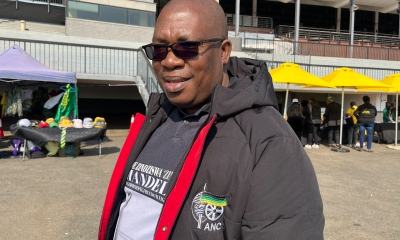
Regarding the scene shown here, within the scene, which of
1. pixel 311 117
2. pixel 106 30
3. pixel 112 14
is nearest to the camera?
Result: pixel 311 117

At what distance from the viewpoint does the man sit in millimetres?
1165

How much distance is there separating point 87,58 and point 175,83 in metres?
13.4

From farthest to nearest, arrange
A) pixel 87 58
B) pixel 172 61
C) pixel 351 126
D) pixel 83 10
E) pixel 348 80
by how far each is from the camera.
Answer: pixel 83 10 < pixel 87 58 < pixel 351 126 < pixel 348 80 < pixel 172 61

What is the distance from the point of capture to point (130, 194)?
1653 millimetres

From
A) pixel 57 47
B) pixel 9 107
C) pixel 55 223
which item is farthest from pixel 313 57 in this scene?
pixel 55 223

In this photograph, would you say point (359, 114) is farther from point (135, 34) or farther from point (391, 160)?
point (135, 34)

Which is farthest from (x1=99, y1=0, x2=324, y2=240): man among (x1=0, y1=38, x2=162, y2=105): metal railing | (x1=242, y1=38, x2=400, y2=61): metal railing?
(x1=242, y1=38, x2=400, y2=61): metal railing

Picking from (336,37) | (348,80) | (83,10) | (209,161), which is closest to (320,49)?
(336,37)

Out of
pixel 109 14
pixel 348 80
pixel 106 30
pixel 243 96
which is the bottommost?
pixel 243 96

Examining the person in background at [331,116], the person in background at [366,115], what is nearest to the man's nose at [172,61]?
the person in background at [366,115]

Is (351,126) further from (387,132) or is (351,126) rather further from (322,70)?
(322,70)

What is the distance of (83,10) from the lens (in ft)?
60.1

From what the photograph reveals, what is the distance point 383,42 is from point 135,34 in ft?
62.5

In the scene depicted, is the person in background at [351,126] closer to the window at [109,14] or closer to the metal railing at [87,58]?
the metal railing at [87,58]
